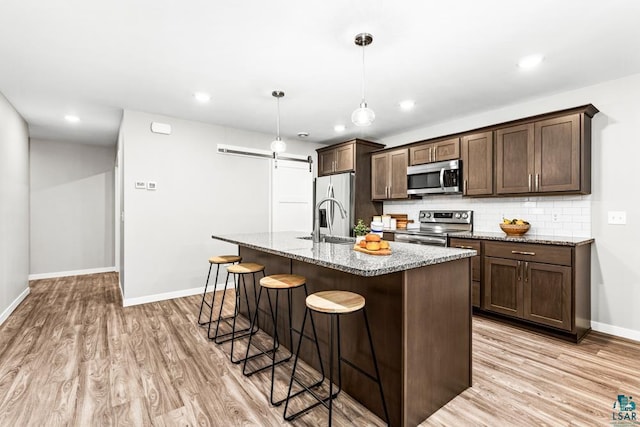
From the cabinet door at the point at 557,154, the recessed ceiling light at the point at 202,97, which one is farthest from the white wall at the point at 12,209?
the cabinet door at the point at 557,154

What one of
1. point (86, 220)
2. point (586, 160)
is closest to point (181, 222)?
point (86, 220)

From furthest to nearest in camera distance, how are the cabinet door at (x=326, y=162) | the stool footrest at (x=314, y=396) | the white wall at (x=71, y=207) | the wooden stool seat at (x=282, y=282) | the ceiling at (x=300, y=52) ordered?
the white wall at (x=71, y=207), the cabinet door at (x=326, y=162), the wooden stool seat at (x=282, y=282), the ceiling at (x=300, y=52), the stool footrest at (x=314, y=396)

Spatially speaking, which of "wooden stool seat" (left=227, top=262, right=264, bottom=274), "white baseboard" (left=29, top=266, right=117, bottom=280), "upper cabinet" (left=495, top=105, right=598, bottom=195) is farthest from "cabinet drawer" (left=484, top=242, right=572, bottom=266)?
"white baseboard" (left=29, top=266, right=117, bottom=280)

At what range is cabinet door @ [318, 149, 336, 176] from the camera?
544 cm

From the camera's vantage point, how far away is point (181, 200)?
14.3 feet

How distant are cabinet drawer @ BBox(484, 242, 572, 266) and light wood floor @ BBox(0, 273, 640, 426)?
74 centimetres

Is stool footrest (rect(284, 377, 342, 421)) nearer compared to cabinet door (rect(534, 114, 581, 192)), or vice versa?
stool footrest (rect(284, 377, 342, 421))

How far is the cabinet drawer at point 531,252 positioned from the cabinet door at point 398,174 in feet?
5.19

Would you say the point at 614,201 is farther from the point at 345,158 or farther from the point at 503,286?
the point at 345,158

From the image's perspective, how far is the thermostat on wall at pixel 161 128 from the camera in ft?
13.4

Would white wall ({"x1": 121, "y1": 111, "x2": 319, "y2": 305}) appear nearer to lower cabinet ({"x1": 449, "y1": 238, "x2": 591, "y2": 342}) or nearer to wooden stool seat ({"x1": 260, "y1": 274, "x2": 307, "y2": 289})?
wooden stool seat ({"x1": 260, "y1": 274, "x2": 307, "y2": 289})

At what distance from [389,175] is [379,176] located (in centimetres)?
20

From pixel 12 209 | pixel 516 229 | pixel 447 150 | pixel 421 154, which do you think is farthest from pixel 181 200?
pixel 516 229

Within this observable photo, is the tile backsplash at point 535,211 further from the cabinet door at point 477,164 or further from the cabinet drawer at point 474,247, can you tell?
the cabinet drawer at point 474,247
